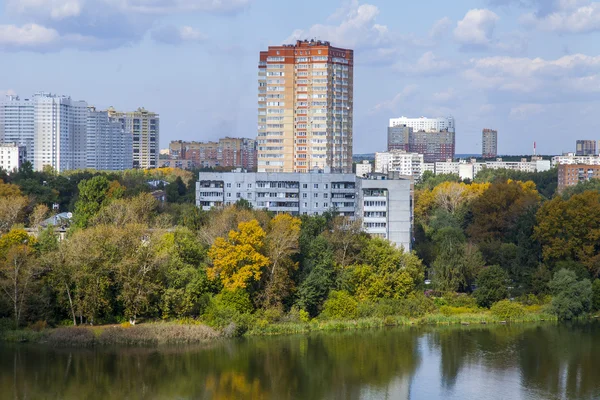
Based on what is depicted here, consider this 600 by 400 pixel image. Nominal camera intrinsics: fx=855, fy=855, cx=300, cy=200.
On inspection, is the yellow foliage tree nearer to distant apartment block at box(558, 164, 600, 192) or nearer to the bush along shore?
the bush along shore

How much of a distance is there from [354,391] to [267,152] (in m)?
25.5

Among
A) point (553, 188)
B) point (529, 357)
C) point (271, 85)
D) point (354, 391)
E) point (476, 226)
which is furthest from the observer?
point (553, 188)

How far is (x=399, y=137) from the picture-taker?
4028 inches

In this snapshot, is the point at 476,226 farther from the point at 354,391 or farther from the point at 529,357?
the point at 354,391

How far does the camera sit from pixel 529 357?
71.0 feet

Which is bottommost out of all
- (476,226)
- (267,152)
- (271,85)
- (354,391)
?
(354,391)

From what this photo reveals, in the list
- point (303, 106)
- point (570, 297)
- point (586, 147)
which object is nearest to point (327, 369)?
point (570, 297)

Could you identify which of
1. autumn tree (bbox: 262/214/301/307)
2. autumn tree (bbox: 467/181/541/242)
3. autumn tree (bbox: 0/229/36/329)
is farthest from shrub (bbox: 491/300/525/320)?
autumn tree (bbox: 0/229/36/329)

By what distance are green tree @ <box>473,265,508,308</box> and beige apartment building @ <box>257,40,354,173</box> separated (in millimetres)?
16105

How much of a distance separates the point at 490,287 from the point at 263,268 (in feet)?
24.1

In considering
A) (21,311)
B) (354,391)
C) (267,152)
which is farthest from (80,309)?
(267,152)

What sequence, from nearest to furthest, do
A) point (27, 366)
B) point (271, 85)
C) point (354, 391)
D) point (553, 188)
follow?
1. point (354, 391)
2. point (27, 366)
3. point (271, 85)
4. point (553, 188)

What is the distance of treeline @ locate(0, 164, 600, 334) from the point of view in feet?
75.5

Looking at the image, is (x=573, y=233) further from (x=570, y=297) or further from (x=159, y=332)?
(x=159, y=332)
